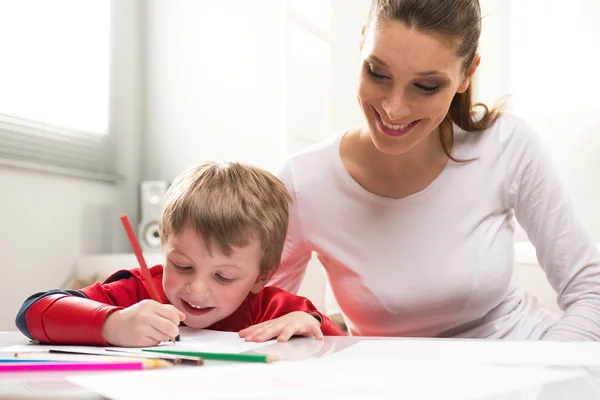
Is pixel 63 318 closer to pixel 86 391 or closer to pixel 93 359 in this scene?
pixel 93 359

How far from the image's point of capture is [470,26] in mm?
1183

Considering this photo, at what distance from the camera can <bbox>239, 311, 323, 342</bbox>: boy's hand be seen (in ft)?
2.84

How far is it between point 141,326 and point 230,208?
0.96 feet

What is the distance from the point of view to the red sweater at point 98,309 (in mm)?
831

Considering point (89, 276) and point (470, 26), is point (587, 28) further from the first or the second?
point (89, 276)

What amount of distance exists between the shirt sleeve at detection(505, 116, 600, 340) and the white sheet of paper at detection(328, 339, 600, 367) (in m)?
0.43

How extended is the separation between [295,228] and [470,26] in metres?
0.48

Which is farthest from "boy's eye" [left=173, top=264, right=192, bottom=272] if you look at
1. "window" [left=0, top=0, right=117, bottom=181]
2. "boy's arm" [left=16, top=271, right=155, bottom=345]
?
"window" [left=0, top=0, right=117, bottom=181]

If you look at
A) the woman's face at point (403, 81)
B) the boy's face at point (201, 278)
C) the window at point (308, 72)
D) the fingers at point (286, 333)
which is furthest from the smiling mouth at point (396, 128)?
the window at point (308, 72)

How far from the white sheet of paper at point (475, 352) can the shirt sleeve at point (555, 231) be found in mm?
427

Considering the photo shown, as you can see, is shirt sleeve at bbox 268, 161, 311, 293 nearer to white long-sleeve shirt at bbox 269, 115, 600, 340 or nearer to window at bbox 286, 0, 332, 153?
white long-sleeve shirt at bbox 269, 115, 600, 340

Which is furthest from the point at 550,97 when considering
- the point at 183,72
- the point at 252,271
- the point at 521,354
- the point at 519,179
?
the point at 521,354

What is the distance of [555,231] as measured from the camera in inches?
49.8

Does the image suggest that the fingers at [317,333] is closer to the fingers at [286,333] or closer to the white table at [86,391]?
the fingers at [286,333]
